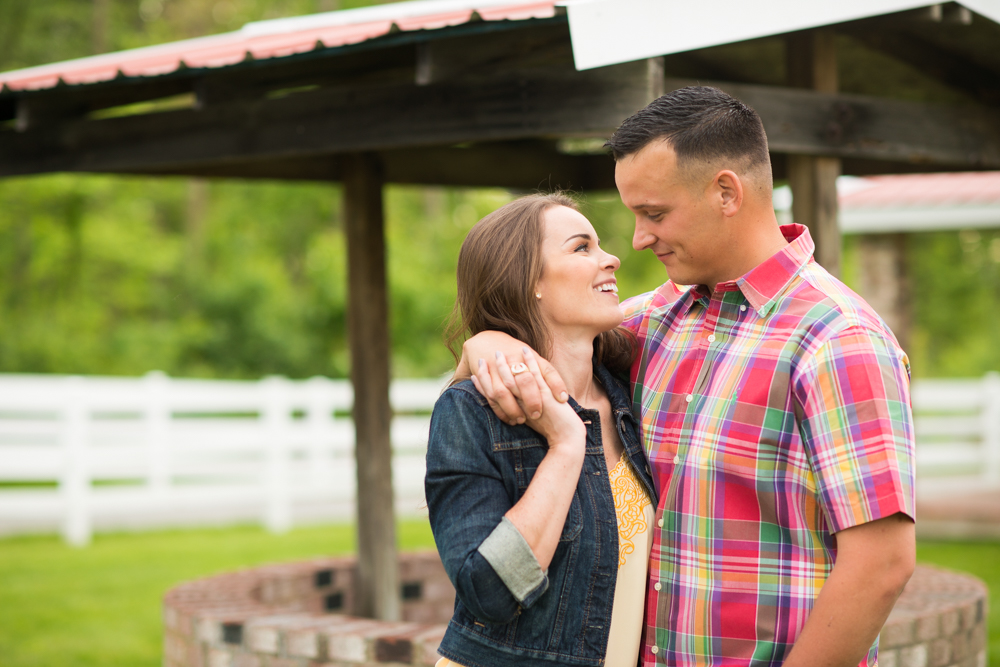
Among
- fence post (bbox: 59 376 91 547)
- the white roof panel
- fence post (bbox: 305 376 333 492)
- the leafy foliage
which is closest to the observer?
the white roof panel

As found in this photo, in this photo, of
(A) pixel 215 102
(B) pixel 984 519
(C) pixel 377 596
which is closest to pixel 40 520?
(C) pixel 377 596

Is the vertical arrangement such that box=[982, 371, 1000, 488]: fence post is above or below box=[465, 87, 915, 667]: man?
below

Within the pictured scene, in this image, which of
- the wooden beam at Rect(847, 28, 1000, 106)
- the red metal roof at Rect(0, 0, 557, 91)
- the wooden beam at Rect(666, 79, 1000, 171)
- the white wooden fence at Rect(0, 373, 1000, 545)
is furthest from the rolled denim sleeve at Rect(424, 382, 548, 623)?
the white wooden fence at Rect(0, 373, 1000, 545)

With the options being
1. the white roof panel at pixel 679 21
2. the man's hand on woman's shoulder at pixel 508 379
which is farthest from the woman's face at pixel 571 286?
the white roof panel at pixel 679 21

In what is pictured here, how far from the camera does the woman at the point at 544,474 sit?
6.41 feet

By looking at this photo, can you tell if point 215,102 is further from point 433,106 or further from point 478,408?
point 478,408

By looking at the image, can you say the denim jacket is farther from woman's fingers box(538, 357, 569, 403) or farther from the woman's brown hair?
the woman's brown hair

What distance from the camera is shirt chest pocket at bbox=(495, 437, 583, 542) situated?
208 cm

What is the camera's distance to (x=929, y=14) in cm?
352

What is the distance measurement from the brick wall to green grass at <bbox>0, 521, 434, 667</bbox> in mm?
1374

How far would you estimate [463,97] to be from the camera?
360 centimetres

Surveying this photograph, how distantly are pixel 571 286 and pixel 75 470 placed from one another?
883 centimetres

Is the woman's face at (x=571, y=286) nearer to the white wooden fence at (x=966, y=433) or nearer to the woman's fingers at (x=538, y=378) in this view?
the woman's fingers at (x=538, y=378)

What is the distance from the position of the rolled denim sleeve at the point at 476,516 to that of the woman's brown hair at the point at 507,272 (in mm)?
269
